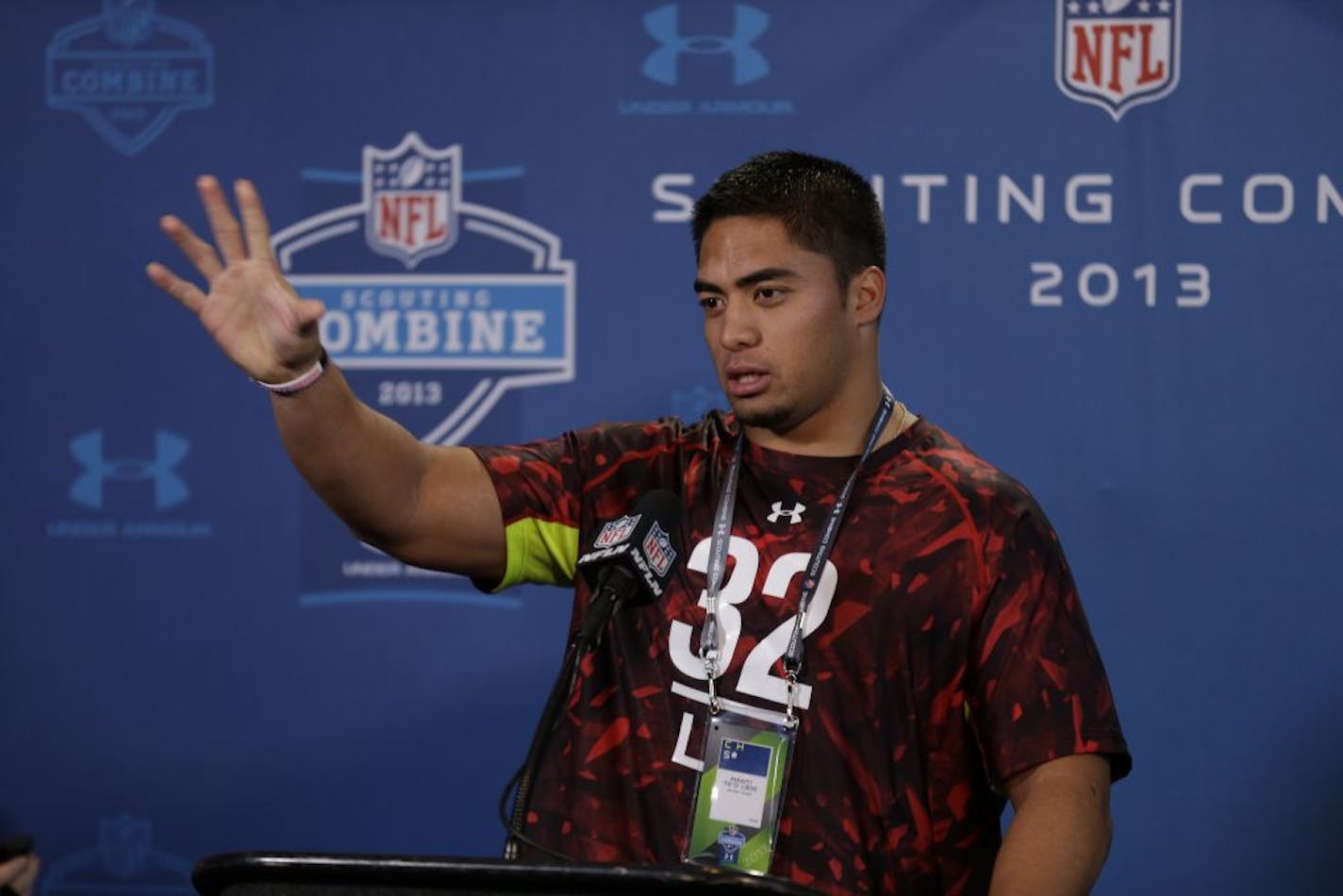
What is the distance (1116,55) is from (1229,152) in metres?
0.27

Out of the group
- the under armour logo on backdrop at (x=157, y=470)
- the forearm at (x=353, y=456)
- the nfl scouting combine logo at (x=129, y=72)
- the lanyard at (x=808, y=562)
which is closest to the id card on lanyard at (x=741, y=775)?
the lanyard at (x=808, y=562)

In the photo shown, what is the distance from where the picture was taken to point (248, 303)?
165cm

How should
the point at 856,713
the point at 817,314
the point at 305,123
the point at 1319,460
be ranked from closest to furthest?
the point at 856,713, the point at 817,314, the point at 1319,460, the point at 305,123

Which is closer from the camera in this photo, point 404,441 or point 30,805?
point 404,441

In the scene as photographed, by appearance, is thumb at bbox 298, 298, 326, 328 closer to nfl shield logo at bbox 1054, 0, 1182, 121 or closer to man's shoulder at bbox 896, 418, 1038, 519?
man's shoulder at bbox 896, 418, 1038, 519

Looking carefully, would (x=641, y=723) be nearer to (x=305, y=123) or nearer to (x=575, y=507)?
(x=575, y=507)

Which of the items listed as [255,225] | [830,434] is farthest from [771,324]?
[255,225]

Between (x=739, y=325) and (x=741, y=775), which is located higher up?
(x=739, y=325)

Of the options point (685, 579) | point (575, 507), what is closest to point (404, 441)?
point (575, 507)

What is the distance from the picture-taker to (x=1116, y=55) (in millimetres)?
2887

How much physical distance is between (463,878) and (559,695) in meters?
0.36

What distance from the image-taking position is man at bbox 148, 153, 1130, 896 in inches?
66.9

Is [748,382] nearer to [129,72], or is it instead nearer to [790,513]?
[790,513]

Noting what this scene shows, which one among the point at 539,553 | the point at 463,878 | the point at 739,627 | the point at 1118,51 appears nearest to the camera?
the point at 463,878
